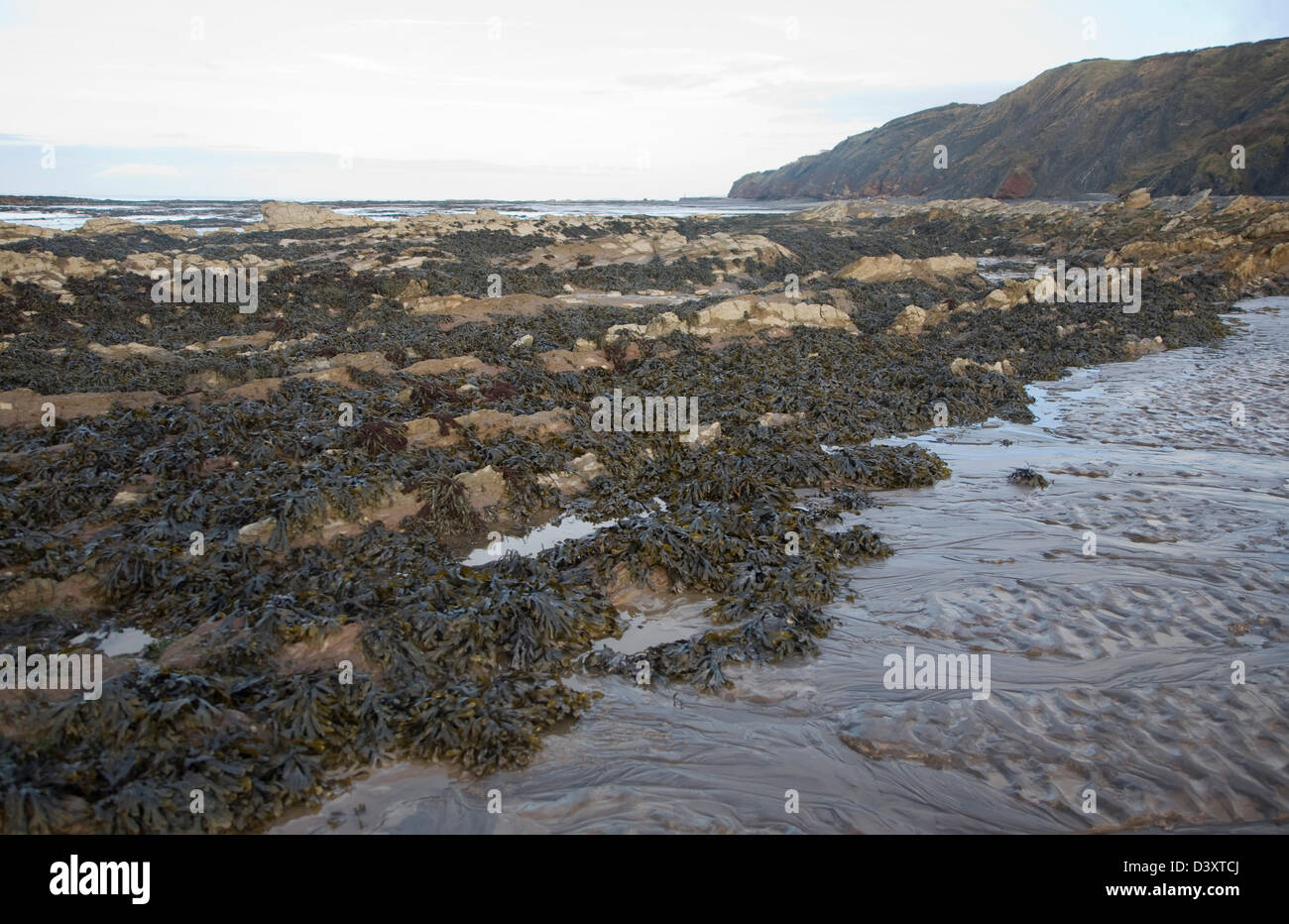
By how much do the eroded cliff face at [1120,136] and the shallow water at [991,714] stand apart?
143 feet

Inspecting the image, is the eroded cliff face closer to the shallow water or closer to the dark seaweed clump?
the dark seaweed clump

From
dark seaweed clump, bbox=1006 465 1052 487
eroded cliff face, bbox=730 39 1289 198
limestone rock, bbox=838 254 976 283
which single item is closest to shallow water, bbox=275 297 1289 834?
dark seaweed clump, bbox=1006 465 1052 487

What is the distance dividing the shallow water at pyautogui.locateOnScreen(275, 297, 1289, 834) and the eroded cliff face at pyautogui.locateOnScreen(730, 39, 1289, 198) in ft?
143

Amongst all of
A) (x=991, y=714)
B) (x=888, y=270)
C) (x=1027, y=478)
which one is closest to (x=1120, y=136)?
(x=888, y=270)

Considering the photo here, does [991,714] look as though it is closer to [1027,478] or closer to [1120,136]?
[1027,478]

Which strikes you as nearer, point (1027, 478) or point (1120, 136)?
point (1027, 478)

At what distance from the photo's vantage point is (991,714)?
449 centimetres

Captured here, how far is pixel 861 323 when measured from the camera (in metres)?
17.0

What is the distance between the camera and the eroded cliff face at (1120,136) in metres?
46.4

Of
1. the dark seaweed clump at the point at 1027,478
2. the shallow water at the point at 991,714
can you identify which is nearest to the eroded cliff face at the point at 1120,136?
the dark seaweed clump at the point at 1027,478

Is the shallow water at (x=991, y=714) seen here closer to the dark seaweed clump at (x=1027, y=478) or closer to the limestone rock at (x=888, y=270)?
the dark seaweed clump at (x=1027, y=478)

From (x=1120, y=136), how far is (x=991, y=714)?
7626cm

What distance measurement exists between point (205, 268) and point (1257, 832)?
921 inches
